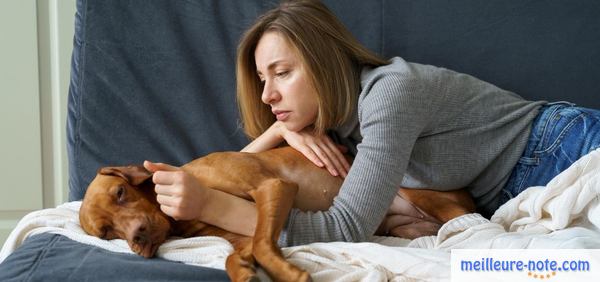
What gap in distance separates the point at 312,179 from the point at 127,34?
85 cm

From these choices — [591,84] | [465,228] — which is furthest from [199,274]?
[591,84]

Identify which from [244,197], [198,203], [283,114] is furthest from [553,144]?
[198,203]

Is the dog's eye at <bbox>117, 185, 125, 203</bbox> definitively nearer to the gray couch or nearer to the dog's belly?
the dog's belly

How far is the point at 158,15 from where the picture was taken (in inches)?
78.2

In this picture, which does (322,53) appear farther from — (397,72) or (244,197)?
(244,197)

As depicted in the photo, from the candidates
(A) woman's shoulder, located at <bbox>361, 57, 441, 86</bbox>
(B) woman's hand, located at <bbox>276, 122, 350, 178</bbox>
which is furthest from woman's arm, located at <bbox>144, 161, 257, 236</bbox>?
(A) woman's shoulder, located at <bbox>361, 57, 441, 86</bbox>

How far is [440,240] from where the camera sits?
56.3 inches

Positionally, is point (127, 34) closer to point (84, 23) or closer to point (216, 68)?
point (84, 23)

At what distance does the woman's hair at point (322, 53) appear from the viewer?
5.26 feet

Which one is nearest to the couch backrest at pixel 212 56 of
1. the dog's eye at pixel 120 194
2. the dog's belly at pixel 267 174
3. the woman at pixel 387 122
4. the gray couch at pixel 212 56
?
the gray couch at pixel 212 56

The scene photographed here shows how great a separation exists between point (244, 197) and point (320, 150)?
294 millimetres

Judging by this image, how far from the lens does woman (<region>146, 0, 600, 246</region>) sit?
4.62ft

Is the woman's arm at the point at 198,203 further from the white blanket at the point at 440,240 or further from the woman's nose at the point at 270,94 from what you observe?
the woman's nose at the point at 270,94

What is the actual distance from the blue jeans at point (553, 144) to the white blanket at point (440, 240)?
0.56 ft
